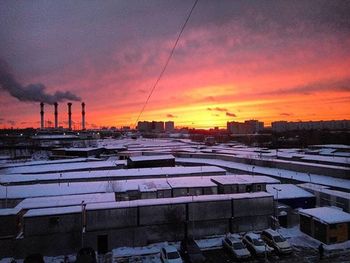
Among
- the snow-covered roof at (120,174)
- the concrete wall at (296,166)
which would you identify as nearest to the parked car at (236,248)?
the snow-covered roof at (120,174)

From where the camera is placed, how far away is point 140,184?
52.1ft

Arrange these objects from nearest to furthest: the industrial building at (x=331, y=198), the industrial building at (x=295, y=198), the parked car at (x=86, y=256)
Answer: the parked car at (x=86, y=256), the industrial building at (x=331, y=198), the industrial building at (x=295, y=198)

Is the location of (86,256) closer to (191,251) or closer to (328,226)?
(191,251)

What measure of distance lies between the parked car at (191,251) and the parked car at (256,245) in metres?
1.76

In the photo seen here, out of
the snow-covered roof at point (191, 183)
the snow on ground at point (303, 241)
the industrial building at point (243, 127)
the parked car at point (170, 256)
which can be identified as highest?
the industrial building at point (243, 127)

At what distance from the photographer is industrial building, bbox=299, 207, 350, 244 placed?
35.3 feet


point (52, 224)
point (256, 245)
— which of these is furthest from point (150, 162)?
point (256, 245)

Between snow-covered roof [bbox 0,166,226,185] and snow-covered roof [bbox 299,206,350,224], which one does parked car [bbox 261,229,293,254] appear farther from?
snow-covered roof [bbox 0,166,226,185]

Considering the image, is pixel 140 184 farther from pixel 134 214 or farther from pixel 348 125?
pixel 348 125

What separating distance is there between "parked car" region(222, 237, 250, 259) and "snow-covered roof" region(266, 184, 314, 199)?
170 inches

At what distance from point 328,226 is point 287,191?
14.2 ft

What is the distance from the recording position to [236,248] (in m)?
10.1

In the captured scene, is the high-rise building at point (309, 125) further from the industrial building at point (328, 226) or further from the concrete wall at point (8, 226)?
the concrete wall at point (8, 226)

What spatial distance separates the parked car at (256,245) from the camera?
9965mm
